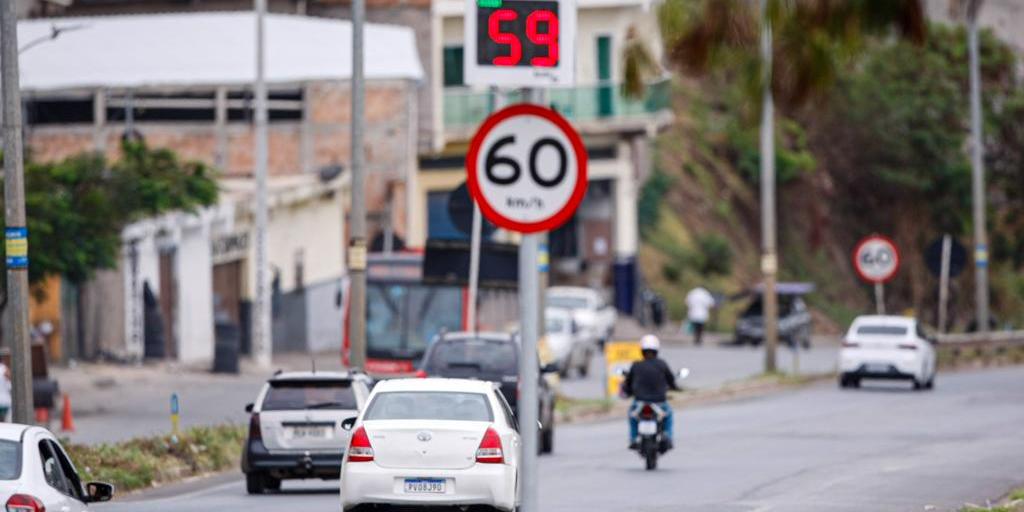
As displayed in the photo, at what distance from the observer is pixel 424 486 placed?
17.7m

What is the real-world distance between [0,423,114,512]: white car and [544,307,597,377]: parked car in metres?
32.8

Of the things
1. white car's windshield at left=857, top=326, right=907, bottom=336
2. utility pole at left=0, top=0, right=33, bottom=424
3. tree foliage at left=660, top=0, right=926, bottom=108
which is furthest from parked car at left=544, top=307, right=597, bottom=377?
tree foliage at left=660, top=0, right=926, bottom=108

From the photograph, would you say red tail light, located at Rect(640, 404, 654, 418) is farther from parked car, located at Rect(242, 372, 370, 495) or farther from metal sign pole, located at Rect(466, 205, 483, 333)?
metal sign pole, located at Rect(466, 205, 483, 333)

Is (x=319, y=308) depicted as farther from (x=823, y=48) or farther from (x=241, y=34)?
(x=823, y=48)

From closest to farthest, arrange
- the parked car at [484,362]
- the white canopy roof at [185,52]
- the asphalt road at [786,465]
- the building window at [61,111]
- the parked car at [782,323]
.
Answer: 1. the asphalt road at [786,465]
2. the parked car at [484,362]
3. the white canopy roof at [185,52]
4. the building window at [61,111]
5. the parked car at [782,323]

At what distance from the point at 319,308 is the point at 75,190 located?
854 inches

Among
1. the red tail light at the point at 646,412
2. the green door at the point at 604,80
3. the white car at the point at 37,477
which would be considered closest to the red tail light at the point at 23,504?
the white car at the point at 37,477

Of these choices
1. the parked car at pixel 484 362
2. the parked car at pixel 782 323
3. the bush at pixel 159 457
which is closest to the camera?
the bush at pixel 159 457

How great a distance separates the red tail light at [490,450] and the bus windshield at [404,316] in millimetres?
24301

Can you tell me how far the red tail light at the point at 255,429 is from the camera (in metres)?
22.9

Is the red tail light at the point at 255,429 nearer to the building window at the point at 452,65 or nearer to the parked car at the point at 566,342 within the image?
the parked car at the point at 566,342

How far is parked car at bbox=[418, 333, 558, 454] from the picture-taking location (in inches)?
1111

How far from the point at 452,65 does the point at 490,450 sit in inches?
1799

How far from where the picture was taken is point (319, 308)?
5656 cm
